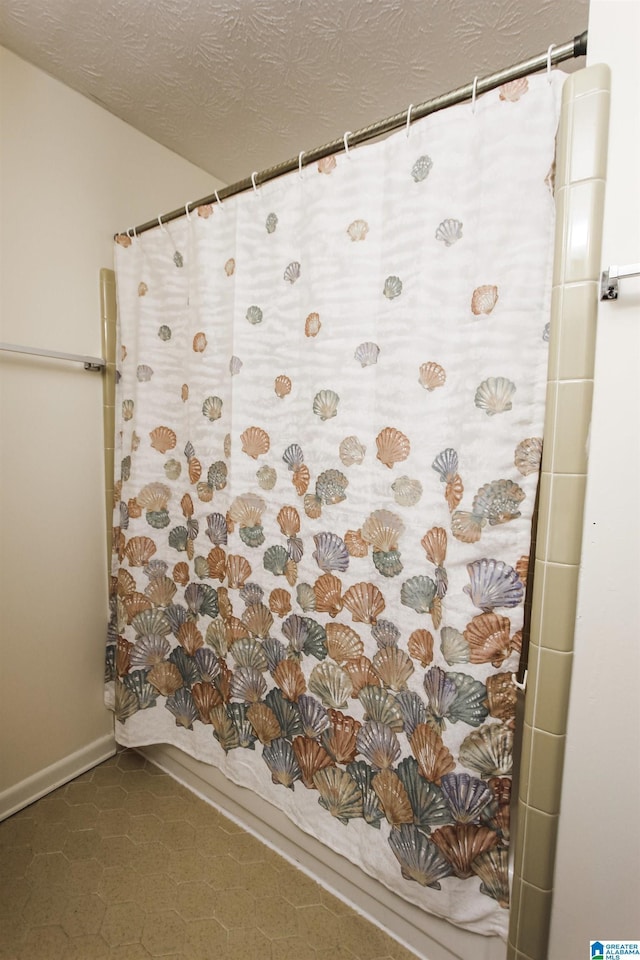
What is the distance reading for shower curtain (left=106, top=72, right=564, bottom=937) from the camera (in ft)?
3.06

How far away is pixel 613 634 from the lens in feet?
2.68

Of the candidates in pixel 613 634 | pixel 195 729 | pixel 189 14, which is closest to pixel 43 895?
pixel 195 729

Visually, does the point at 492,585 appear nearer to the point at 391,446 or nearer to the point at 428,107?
the point at 391,446

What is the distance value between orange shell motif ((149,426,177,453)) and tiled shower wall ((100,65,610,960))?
1.09 meters

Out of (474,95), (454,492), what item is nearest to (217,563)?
(454,492)

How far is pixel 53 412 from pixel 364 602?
1.12 m

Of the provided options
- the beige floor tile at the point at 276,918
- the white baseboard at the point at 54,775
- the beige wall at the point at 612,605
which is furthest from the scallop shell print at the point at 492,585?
the white baseboard at the point at 54,775

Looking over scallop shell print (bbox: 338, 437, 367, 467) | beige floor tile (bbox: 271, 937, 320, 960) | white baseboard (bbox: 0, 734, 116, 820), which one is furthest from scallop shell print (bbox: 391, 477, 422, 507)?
white baseboard (bbox: 0, 734, 116, 820)

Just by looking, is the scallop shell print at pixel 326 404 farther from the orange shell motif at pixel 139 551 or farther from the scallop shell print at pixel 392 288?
the orange shell motif at pixel 139 551

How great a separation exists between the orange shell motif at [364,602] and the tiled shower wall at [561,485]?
34cm

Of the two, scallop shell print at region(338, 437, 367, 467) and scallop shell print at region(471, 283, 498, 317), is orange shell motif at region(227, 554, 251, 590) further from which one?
scallop shell print at region(471, 283, 498, 317)

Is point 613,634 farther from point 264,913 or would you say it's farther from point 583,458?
point 264,913

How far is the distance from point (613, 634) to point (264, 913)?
3.63 feet

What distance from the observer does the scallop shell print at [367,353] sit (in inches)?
43.2
